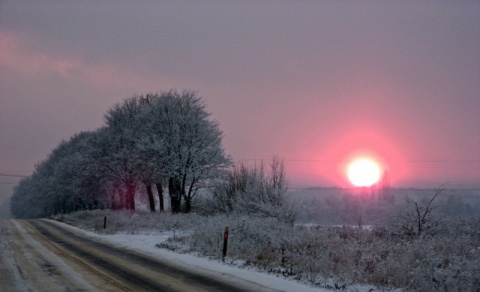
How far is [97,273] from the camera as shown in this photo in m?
11.8

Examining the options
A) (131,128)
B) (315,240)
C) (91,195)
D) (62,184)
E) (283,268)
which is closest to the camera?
(283,268)

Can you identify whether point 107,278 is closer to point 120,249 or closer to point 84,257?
point 84,257

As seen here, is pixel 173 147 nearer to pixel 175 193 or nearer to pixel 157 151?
pixel 157 151

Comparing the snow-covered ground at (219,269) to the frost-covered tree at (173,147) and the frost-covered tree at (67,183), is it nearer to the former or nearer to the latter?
the frost-covered tree at (173,147)

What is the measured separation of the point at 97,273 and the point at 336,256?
757 centimetres

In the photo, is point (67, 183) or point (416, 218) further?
point (67, 183)

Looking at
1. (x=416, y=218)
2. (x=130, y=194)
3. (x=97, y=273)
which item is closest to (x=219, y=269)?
(x=97, y=273)

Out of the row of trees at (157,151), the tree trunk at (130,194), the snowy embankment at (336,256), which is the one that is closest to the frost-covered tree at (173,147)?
the row of trees at (157,151)

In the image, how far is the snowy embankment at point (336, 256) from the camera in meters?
10.1

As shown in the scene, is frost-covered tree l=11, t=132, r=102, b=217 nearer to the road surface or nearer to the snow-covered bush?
the snow-covered bush

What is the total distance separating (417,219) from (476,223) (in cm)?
341

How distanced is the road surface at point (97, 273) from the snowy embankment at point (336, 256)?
1.22 m

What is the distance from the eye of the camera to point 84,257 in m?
15.3

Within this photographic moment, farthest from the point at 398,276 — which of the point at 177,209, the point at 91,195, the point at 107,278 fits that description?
the point at 91,195
